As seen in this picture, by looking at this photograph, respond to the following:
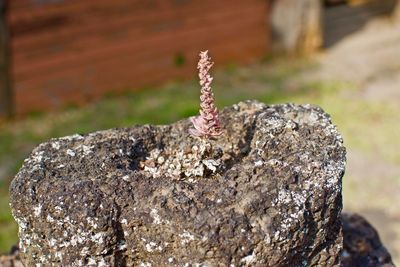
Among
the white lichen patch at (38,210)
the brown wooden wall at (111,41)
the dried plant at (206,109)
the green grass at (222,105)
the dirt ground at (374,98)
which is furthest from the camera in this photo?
the brown wooden wall at (111,41)

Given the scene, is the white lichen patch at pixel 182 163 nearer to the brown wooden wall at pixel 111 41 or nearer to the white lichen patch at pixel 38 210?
the white lichen patch at pixel 38 210

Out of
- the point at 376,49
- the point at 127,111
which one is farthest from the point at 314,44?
the point at 127,111

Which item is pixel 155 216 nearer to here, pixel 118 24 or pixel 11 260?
pixel 11 260

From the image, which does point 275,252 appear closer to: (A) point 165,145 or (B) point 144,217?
(B) point 144,217

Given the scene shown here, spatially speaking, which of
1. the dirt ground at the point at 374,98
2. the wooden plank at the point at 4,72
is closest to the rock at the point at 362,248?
the dirt ground at the point at 374,98

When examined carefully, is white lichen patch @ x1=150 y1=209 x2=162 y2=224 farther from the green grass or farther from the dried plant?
the green grass

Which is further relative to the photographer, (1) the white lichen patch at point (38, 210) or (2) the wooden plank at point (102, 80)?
(2) the wooden plank at point (102, 80)
